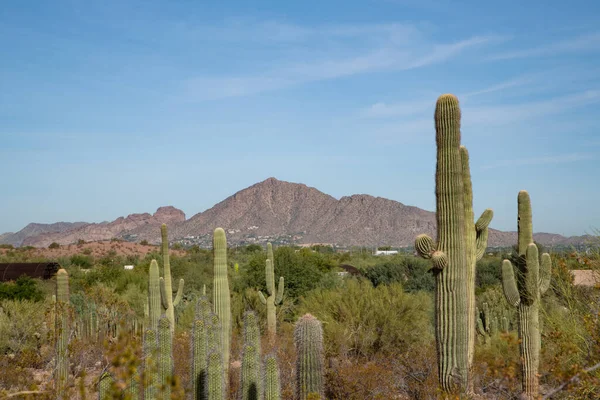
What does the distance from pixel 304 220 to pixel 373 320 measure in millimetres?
94070

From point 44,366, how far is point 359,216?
93.1 meters

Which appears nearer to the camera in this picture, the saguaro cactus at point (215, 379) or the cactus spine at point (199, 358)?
the saguaro cactus at point (215, 379)

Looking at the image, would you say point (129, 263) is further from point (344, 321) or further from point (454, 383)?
point (454, 383)

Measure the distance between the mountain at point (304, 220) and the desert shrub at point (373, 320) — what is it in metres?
78.0

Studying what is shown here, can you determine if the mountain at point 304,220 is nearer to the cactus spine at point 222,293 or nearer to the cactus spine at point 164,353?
the cactus spine at point 222,293

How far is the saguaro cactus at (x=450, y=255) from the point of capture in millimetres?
8797

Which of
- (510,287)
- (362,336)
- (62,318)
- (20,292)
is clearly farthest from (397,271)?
(62,318)

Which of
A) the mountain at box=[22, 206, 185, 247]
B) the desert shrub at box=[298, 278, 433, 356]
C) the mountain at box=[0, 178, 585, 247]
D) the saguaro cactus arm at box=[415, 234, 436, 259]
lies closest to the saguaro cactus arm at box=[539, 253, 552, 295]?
the saguaro cactus arm at box=[415, 234, 436, 259]

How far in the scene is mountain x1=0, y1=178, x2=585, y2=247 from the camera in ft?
335

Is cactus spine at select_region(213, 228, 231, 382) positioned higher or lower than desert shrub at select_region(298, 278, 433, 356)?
higher

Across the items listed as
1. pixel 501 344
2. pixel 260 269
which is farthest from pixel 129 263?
pixel 501 344

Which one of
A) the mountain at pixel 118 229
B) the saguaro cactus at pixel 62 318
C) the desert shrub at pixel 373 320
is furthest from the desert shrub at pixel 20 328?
the mountain at pixel 118 229

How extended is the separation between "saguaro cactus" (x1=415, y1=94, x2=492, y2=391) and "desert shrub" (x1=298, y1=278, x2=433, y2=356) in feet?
18.2

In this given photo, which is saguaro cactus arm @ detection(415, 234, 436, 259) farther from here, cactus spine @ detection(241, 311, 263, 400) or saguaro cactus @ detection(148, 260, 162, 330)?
saguaro cactus @ detection(148, 260, 162, 330)
